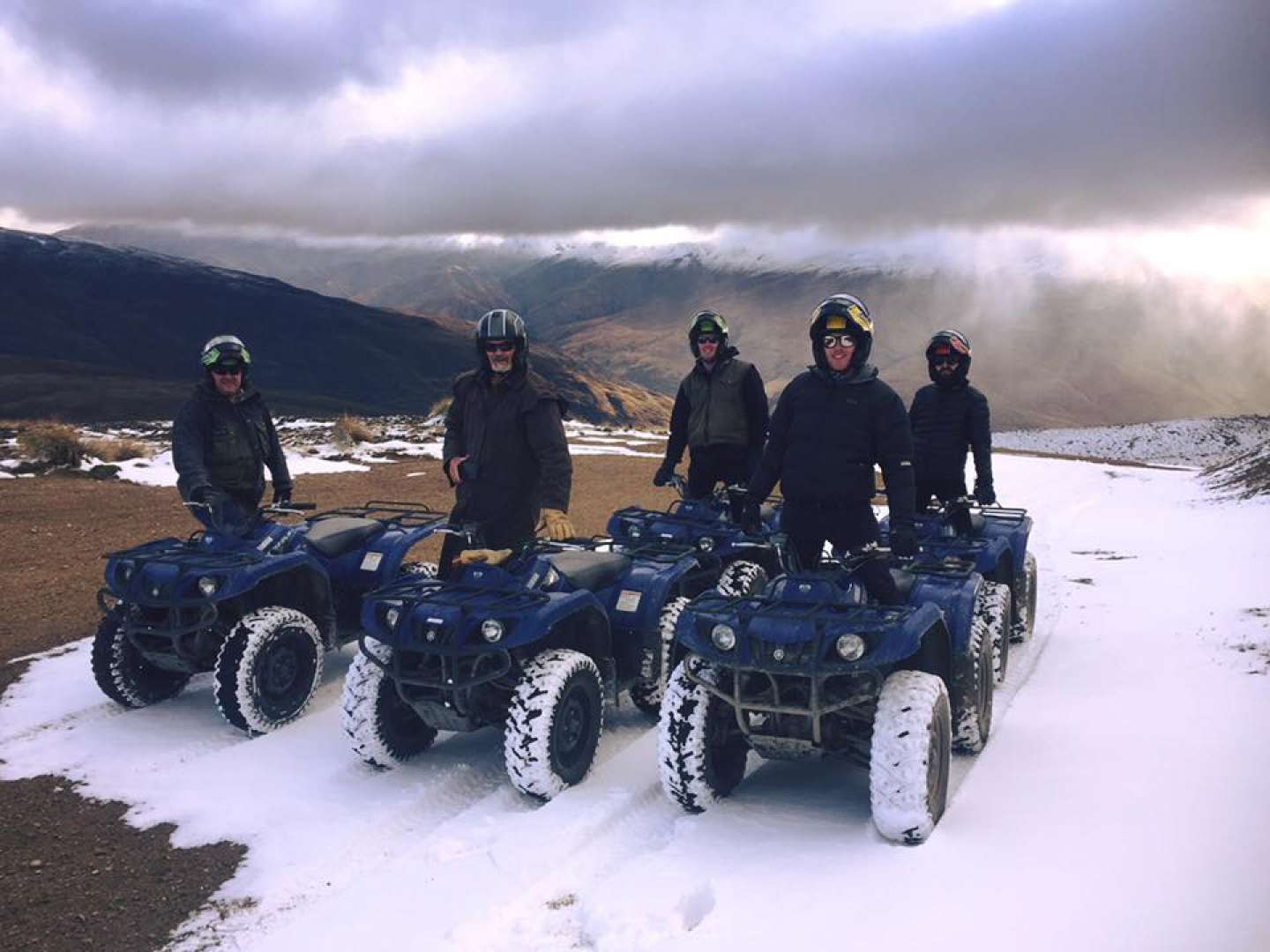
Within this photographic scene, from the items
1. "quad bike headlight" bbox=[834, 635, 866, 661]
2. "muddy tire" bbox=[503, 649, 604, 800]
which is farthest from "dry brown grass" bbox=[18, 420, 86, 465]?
"quad bike headlight" bbox=[834, 635, 866, 661]

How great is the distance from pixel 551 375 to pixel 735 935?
343ft

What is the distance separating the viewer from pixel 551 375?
10738 cm

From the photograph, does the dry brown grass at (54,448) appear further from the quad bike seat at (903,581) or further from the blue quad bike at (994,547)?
the quad bike seat at (903,581)

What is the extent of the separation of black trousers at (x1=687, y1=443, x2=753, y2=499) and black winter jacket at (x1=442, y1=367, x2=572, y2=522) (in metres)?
2.41

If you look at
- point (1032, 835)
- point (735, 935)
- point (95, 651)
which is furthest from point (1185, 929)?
point (95, 651)

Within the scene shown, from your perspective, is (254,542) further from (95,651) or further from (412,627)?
(412,627)

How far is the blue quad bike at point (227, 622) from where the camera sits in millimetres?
6402

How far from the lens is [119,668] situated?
22.7ft

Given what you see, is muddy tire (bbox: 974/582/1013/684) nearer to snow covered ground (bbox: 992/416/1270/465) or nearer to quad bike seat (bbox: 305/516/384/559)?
quad bike seat (bbox: 305/516/384/559)

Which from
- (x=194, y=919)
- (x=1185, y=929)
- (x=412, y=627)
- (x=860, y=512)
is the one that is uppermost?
(x=860, y=512)

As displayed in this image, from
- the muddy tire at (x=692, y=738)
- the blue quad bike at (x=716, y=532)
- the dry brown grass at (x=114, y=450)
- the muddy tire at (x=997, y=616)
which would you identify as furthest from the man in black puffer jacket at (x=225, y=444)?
the dry brown grass at (x=114, y=450)

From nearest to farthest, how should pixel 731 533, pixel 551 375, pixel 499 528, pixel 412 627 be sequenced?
pixel 412 627 < pixel 499 528 < pixel 731 533 < pixel 551 375

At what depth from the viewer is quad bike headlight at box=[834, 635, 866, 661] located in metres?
4.66

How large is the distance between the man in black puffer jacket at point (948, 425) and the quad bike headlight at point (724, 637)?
14.7 feet
